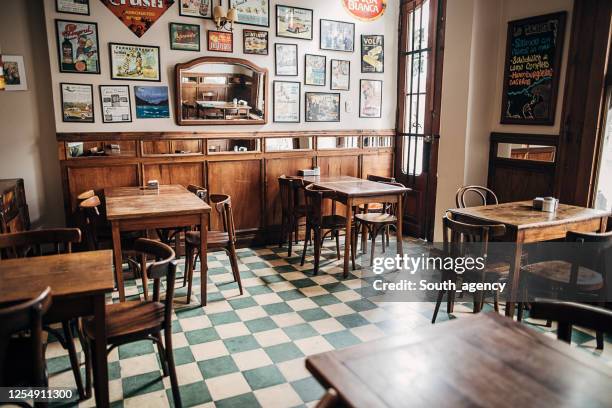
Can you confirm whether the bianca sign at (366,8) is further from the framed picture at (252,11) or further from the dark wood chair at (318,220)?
the dark wood chair at (318,220)

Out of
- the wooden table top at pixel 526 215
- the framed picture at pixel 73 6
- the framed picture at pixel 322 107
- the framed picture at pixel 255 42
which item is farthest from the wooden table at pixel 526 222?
the framed picture at pixel 73 6

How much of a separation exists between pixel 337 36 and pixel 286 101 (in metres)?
1.15

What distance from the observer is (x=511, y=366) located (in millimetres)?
1502

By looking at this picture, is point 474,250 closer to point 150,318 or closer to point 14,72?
point 150,318

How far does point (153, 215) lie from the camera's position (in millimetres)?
3664

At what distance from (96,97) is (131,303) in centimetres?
310

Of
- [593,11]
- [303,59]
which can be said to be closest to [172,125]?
[303,59]

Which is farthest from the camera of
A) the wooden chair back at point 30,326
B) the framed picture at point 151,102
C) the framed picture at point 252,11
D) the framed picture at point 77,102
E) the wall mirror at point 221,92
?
the framed picture at point 252,11

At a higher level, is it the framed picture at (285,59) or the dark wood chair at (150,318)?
the framed picture at (285,59)

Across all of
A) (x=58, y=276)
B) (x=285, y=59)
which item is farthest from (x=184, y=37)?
(x=58, y=276)

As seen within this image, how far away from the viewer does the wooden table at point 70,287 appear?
210 cm

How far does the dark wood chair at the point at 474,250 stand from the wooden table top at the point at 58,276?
240cm

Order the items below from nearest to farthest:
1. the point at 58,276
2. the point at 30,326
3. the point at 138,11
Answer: the point at 30,326 < the point at 58,276 < the point at 138,11

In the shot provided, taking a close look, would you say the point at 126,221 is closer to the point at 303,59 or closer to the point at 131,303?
the point at 131,303
